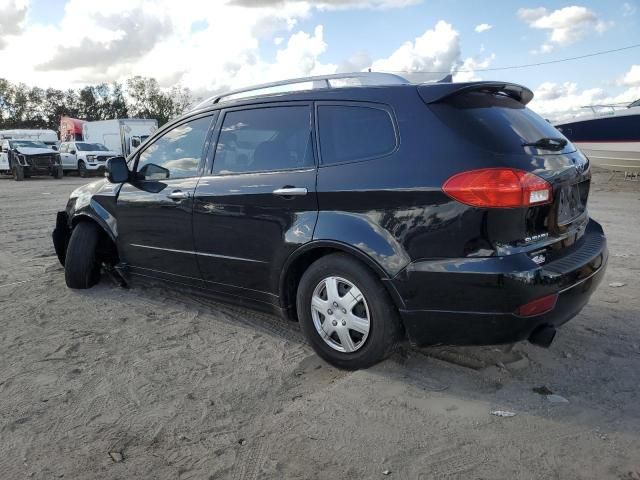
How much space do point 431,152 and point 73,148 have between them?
2683 cm

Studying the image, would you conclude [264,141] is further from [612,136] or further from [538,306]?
[612,136]

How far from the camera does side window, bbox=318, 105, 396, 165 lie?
3.08 m

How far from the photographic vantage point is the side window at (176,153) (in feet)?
13.5

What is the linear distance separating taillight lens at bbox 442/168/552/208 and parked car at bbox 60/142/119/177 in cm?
2536

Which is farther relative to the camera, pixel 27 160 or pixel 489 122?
pixel 27 160

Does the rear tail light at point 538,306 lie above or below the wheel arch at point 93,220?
below

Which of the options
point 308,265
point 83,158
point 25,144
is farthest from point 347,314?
point 83,158

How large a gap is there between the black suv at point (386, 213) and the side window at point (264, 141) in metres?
0.01

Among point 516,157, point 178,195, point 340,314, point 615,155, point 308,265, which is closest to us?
point 516,157

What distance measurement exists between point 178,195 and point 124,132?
28.2 meters

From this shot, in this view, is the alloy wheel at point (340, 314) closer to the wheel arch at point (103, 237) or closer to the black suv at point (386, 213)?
the black suv at point (386, 213)

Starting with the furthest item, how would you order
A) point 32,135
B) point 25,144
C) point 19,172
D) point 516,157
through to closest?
point 32,135 < point 25,144 < point 19,172 < point 516,157

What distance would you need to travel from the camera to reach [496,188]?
2.67m

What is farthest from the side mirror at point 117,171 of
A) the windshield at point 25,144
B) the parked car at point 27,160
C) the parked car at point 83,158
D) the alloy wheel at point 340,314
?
the parked car at point 83,158
